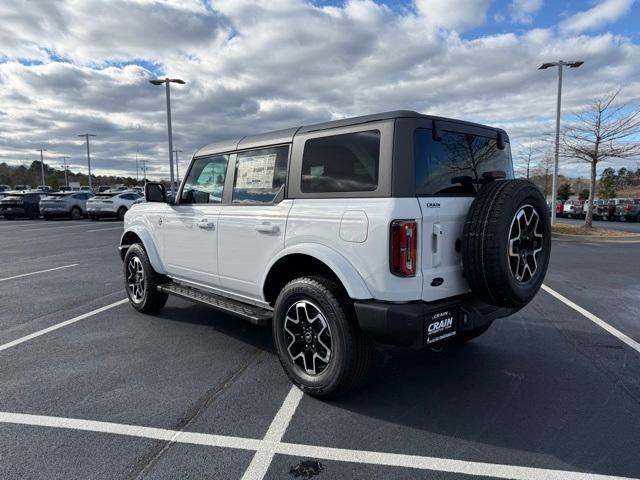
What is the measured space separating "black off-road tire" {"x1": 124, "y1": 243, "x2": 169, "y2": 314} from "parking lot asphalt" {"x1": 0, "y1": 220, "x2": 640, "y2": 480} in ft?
0.60

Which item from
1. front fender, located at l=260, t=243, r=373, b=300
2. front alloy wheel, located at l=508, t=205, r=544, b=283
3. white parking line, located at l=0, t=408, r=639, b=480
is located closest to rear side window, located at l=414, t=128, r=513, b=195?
front alloy wheel, located at l=508, t=205, r=544, b=283

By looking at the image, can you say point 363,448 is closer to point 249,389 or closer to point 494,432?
point 494,432

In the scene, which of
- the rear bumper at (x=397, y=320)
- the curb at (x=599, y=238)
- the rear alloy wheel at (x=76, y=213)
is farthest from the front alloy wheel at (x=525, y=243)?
the rear alloy wheel at (x=76, y=213)

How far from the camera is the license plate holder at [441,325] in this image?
2910 millimetres

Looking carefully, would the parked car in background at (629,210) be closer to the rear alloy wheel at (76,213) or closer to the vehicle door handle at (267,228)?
the vehicle door handle at (267,228)

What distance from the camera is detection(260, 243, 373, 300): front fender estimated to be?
2994mm

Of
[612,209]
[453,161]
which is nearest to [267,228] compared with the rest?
[453,161]

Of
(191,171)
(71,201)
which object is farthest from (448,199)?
(71,201)

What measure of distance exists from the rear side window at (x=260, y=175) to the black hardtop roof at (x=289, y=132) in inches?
3.1

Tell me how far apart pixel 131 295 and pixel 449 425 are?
4.33 m

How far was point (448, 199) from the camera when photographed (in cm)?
312

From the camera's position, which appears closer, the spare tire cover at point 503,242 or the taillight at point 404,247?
the taillight at point 404,247

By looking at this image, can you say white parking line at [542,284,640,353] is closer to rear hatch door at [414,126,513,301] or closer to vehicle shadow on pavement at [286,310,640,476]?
vehicle shadow on pavement at [286,310,640,476]

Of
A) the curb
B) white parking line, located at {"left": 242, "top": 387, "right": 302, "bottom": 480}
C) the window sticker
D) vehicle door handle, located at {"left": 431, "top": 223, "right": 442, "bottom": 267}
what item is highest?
the window sticker
